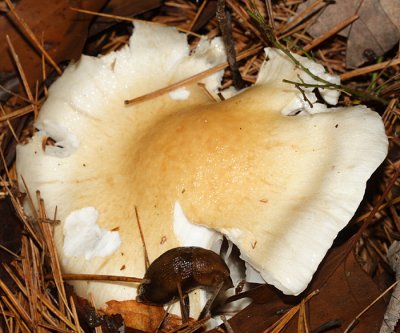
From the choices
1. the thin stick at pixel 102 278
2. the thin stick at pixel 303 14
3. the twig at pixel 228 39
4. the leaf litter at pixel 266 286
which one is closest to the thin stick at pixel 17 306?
the leaf litter at pixel 266 286

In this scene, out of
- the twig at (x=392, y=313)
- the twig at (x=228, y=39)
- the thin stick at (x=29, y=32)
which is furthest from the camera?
the thin stick at (x=29, y=32)

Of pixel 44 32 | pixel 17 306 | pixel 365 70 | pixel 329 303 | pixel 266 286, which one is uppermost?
pixel 44 32

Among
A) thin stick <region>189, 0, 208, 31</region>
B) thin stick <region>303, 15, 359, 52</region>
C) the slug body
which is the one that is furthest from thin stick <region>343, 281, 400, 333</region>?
thin stick <region>189, 0, 208, 31</region>

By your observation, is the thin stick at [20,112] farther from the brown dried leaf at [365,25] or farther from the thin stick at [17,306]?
the brown dried leaf at [365,25]

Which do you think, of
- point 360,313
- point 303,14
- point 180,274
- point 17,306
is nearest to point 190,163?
point 180,274

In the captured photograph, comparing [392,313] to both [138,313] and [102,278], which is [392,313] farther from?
[102,278]

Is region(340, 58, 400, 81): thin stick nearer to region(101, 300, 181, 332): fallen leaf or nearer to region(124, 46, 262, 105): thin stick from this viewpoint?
region(124, 46, 262, 105): thin stick

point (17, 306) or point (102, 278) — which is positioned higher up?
point (102, 278)
